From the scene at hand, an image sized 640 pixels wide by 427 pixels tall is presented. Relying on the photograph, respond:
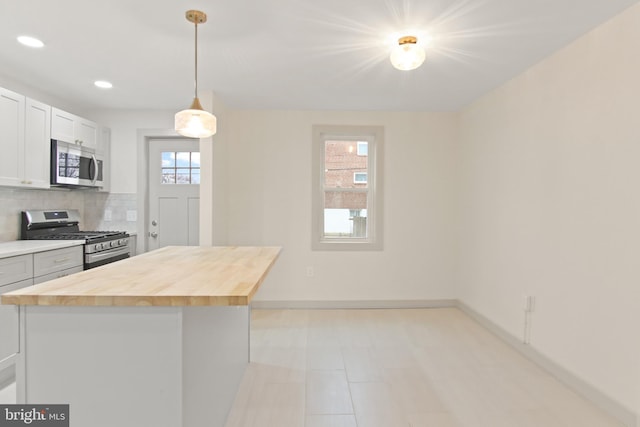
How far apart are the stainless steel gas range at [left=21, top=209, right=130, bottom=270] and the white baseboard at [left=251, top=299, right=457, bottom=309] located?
1.60 metres

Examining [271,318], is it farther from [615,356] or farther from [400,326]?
[615,356]

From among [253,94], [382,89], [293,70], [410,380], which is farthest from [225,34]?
[410,380]

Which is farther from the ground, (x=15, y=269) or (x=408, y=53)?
(x=408, y=53)

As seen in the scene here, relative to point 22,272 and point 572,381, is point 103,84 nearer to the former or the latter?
point 22,272

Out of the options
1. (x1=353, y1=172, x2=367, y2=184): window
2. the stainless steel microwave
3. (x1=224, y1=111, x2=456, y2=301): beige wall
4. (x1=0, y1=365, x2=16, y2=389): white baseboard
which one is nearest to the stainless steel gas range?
the stainless steel microwave

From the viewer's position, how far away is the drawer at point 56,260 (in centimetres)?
262

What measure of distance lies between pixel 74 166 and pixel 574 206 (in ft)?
14.4

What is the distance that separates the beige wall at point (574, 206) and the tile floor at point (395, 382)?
0.29 meters

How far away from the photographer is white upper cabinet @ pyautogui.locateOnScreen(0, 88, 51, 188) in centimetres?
271

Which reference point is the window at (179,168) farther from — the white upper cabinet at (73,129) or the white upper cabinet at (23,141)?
the white upper cabinet at (23,141)

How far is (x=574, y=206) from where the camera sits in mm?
2352

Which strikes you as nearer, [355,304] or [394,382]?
[394,382]

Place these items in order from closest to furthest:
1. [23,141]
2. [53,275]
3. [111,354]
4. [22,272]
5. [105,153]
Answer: [111,354], [22,272], [53,275], [23,141], [105,153]

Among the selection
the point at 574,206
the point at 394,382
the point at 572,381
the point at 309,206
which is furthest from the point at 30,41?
the point at 572,381
